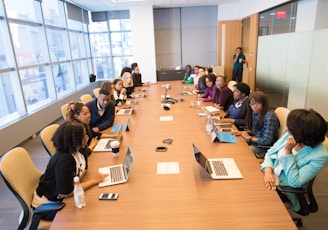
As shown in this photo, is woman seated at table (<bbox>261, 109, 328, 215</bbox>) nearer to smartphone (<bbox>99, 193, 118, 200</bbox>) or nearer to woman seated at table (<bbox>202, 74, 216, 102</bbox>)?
smartphone (<bbox>99, 193, 118, 200</bbox>)

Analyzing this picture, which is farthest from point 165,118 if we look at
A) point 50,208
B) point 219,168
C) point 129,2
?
point 129,2

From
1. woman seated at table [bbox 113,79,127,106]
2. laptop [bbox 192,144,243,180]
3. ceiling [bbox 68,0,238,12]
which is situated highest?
ceiling [bbox 68,0,238,12]

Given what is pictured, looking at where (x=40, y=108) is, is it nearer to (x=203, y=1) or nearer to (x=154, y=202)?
(x=154, y=202)

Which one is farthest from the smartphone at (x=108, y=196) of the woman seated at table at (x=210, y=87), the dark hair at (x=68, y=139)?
the woman seated at table at (x=210, y=87)

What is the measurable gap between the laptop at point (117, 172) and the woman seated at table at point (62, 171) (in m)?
0.05

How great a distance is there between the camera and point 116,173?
1.86m

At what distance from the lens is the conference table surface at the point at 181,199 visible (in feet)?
4.32

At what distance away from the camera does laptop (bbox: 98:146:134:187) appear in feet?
5.68

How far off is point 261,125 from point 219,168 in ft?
3.24

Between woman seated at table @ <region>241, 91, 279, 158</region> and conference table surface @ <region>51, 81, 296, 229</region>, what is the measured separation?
265 mm

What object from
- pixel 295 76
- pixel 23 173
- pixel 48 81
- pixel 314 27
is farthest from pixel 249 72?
pixel 23 173

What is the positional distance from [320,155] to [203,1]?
7.51 m

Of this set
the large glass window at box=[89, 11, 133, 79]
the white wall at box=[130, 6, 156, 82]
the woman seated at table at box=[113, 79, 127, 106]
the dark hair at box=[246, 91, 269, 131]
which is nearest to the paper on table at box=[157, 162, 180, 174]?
the dark hair at box=[246, 91, 269, 131]

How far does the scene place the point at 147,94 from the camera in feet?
17.5
